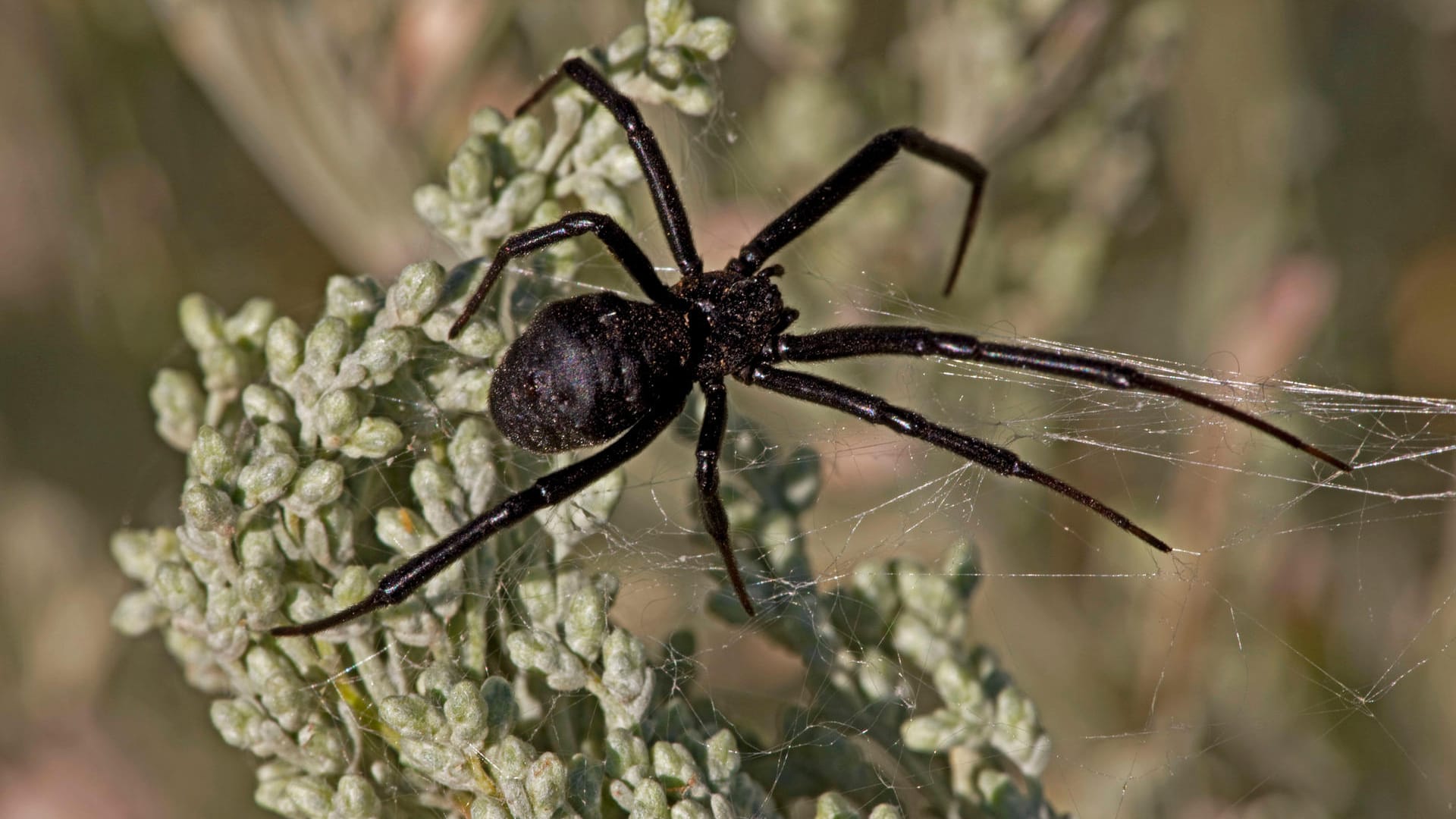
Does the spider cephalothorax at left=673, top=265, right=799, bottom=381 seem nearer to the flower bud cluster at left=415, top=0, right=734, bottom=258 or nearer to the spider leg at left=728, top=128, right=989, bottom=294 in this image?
the spider leg at left=728, top=128, right=989, bottom=294

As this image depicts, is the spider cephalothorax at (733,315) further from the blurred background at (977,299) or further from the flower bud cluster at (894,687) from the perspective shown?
the flower bud cluster at (894,687)

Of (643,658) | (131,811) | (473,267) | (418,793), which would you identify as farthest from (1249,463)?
(131,811)

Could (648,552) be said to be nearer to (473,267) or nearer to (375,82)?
(473,267)

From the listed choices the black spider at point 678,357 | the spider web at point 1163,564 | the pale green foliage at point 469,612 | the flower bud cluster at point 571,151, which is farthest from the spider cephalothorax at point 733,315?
the pale green foliage at point 469,612

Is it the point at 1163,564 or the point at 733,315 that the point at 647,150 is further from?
the point at 1163,564

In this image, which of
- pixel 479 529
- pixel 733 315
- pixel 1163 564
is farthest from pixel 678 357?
pixel 1163 564
